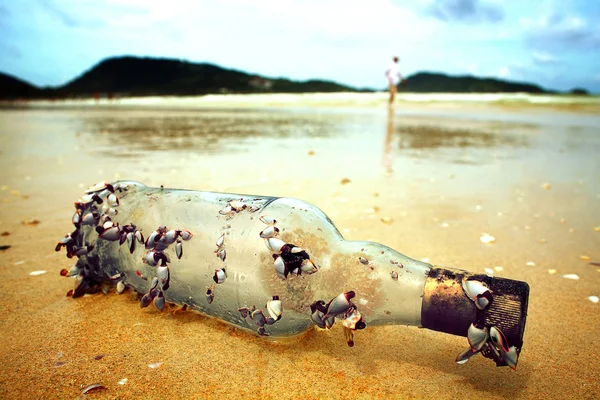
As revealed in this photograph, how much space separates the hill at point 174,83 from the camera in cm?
4275

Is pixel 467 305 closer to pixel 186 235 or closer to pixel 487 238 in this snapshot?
pixel 186 235

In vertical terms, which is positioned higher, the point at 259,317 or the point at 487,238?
the point at 259,317

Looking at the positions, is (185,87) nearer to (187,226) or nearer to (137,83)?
(137,83)

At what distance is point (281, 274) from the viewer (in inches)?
52.1

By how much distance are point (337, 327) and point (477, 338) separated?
639 millimetres

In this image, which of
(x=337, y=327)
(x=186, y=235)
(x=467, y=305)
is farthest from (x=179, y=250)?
(x=467, y=305)

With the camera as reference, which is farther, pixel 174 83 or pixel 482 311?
pixel 174 83

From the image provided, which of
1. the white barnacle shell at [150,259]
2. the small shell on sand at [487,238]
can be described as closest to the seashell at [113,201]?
the white barnacle shell at [150,259]

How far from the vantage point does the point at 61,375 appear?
135 cm

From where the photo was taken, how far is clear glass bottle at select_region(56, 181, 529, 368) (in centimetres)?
118

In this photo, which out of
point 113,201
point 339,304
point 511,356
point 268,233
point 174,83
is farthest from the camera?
point 174,83

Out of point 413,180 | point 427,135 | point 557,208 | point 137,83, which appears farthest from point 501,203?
point 137,83

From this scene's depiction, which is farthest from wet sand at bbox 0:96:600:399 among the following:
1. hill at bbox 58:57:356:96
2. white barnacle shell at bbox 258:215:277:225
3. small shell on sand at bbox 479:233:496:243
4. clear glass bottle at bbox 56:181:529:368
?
hill at bbox 58:57:356:96

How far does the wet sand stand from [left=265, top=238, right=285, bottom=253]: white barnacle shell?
424 mm
